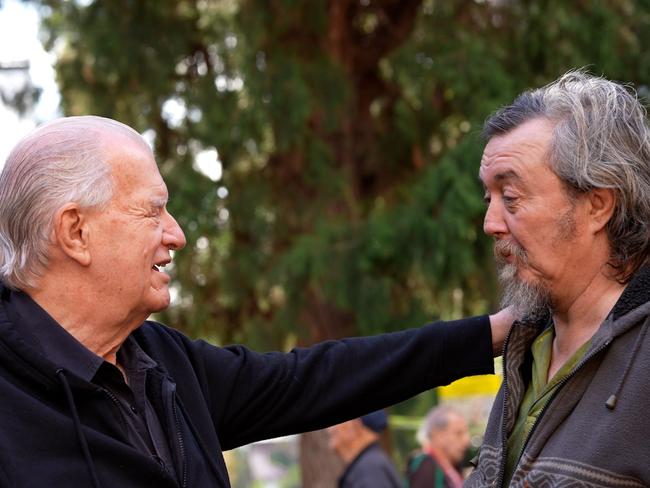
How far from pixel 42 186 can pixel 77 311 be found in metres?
0.30

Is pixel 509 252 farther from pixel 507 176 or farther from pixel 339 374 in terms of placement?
pixel 339 374

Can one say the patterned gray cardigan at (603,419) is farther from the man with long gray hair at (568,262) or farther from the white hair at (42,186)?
the white hair at (42,186)

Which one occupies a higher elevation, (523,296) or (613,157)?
(613,157)

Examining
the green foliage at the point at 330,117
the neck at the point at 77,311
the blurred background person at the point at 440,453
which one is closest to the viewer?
the neck at the point at 77,311

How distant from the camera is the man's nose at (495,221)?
2.69 m

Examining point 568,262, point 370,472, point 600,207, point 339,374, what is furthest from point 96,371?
point 370,472

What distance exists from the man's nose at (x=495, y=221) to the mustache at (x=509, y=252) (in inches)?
1.1

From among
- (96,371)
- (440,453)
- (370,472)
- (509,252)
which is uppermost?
(509,252)

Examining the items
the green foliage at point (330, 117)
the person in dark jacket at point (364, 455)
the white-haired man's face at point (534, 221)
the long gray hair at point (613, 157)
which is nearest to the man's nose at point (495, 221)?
the white-haired man's face at point (534, 221)

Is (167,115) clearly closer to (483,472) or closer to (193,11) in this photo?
(193,11)

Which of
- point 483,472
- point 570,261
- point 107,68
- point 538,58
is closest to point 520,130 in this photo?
point 570,261

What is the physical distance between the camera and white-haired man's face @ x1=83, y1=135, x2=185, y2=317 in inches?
102

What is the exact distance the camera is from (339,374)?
10.0ft

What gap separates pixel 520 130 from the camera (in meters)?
2.72
